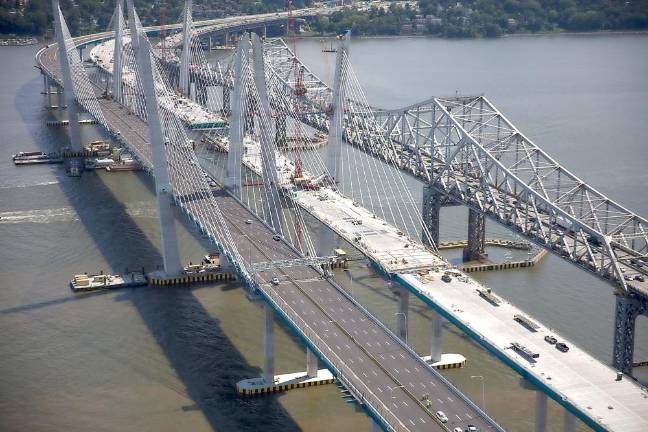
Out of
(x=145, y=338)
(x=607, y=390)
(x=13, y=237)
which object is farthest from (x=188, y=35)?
(x=607, y=390)

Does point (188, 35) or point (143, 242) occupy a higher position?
point (188, 35)

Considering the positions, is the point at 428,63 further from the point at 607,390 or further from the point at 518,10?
the point at 607,390

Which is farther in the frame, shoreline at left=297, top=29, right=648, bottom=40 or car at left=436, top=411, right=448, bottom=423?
shoreline at left=297, top=29, right=648, bottom=40

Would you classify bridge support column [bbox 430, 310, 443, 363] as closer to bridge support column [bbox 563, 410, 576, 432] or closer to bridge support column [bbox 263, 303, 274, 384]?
bridge support column [bbox 263, 303, 274, 384]

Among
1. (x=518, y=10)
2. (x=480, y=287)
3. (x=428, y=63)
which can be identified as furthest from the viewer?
(x=518, y=10)

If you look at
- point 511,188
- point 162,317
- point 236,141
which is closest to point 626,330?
point 511,188

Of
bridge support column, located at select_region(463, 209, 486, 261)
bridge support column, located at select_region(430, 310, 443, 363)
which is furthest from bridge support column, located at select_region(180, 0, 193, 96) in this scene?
bridge support column, located at select_region(430, 310, 443, 363)

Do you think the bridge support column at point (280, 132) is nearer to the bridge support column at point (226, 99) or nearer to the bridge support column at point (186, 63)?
the bridge support column at point (226, 99)
